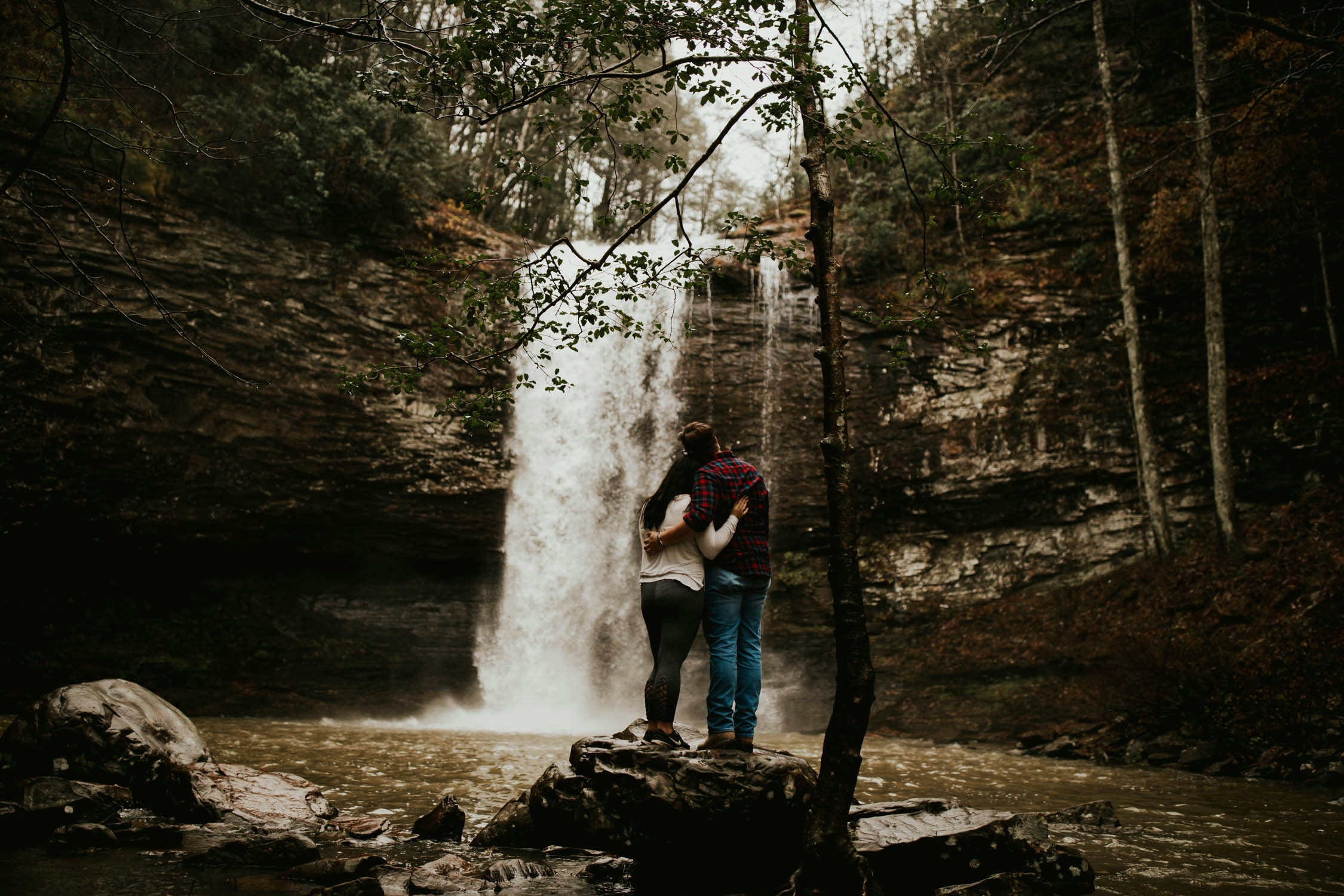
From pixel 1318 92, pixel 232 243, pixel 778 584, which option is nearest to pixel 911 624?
pixel 778 584

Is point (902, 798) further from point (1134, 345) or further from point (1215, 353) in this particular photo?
point (1134, 345)

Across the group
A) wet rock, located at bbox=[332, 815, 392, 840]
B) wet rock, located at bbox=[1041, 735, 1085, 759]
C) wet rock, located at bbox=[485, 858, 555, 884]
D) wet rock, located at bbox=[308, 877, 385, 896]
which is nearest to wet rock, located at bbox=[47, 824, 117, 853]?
wet rock, located at bbox=[332, 815, 392, 840]

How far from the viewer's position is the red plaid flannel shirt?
4.52 m

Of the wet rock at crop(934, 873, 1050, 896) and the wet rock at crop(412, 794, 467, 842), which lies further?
the wet rock at crop(412, 794, 467, 842)

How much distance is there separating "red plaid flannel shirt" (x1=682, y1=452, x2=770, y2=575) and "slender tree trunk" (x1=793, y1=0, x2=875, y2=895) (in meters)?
0.54

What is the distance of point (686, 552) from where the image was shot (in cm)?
462

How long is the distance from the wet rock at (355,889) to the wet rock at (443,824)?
4.82ft

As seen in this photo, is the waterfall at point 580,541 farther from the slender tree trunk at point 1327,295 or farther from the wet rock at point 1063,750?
the slender tree trunk at point 1327,295

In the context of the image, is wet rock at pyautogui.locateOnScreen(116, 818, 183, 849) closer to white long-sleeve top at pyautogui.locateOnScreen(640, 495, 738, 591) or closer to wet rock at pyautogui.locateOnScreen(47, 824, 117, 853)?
wet rock at pyautogui.locateOnScreen(47, 824, 117, 853)

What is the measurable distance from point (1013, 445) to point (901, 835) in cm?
1133

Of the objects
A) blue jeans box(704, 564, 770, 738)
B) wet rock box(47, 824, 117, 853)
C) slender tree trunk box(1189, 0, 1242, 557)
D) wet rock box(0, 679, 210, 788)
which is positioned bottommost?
wet rock box(47, 824, 117, 853)

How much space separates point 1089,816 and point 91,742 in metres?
7.38

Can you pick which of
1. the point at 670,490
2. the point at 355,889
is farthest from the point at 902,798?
the point at 355,889

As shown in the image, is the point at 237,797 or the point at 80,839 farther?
the point at 237,797
